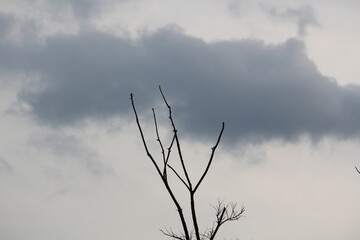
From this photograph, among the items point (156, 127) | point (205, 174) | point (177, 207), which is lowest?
point (177, 207)

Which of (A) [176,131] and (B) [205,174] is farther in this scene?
(A) [176,131]

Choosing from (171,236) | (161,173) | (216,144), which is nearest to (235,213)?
(171,236)

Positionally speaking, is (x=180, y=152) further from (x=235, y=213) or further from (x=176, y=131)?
(x=235, y=213)

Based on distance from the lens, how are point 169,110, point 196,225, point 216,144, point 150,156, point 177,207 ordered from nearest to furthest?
1. point 196,225
2. point 177,207
3. point 150,156
4. point 216,144
5. point 169,110

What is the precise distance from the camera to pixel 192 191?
608 centimetres

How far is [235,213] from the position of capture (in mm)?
9156

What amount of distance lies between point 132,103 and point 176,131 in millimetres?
894

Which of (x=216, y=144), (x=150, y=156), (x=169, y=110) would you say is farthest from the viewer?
(x=169, y=110)

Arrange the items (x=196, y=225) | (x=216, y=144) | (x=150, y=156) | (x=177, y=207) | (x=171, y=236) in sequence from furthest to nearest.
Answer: (x=171, y=236) < (x=216, y=144) < (x=150, y=156) < (x=177, y=207) < (x=196, y=225)

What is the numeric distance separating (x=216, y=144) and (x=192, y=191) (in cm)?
95

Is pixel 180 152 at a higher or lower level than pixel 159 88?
lower

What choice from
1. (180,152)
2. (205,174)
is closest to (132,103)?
(180,152)

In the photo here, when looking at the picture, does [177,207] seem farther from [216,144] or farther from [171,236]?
[171,236]

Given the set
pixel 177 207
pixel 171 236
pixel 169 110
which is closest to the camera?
pixel 177 207
